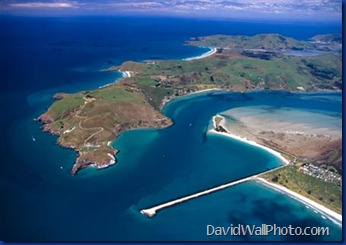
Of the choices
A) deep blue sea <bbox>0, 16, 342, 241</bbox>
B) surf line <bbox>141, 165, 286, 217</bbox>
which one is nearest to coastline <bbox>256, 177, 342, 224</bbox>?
deep blue sea <bbox>0, 16, 342, 241</bbox>

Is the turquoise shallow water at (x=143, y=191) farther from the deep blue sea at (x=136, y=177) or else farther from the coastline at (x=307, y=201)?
the coastline at (x=307, y=201)

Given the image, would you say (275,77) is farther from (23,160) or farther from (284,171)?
(23,160)

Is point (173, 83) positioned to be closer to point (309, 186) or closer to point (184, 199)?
point (309, 186)

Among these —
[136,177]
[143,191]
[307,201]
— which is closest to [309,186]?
[307,201]

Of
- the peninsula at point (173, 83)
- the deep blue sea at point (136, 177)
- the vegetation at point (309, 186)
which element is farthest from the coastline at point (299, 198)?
the peninsula at point (173, 83)

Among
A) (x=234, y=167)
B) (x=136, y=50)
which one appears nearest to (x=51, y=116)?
(x=234, y=167)

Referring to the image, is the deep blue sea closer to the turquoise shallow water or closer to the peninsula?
the turquoise shallow water
